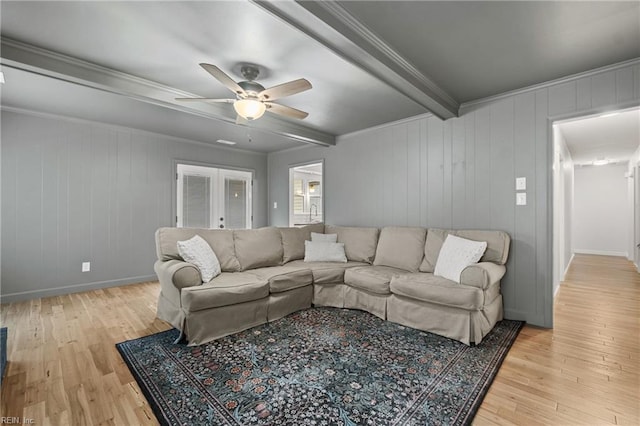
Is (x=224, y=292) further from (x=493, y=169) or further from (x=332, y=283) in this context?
(x=493, y=169)

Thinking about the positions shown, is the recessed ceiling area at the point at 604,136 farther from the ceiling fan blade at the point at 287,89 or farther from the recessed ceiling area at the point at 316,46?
the ceiling fan blade at the point at 287,89

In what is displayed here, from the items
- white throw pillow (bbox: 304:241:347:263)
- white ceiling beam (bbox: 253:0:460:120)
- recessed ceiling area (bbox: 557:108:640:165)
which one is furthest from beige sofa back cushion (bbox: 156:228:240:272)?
recessed ceiling area (bbox: 557:108:640:165)

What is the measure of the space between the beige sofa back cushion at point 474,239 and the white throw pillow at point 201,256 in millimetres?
2315

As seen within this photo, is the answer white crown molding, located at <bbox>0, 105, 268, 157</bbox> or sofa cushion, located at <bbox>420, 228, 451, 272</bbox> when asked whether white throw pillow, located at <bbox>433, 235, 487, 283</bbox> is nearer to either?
sofa cushion, located at <bbox>420, 228, 451, 272</bbox>

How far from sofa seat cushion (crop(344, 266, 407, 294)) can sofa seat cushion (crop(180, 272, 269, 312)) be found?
3.26 feet

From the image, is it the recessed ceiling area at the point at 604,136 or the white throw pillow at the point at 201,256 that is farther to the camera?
the recessed ceiling area at the point at 604,136

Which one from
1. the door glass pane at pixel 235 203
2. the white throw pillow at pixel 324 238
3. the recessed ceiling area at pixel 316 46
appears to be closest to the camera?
the recessed ceiling area at pixel 316 46

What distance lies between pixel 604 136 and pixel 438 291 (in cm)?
466

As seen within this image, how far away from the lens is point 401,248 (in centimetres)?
360

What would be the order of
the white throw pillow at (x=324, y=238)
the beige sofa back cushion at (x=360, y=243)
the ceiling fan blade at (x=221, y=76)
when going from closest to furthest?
1. the ceiling fan blade at (x=221, y=76)
2. the beige sofa back cushion at (x=360, y=243)
3. the white throw pillow at (x=324, y=238)

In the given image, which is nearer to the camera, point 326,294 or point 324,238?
point 326,294

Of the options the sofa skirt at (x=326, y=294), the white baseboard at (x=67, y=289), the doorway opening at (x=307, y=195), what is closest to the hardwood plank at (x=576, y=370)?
the sofa skirt at (x=326, y=294)

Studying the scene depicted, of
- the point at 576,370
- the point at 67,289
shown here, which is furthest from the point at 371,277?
the point at 67,289

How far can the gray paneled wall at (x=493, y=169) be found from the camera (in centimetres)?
287
